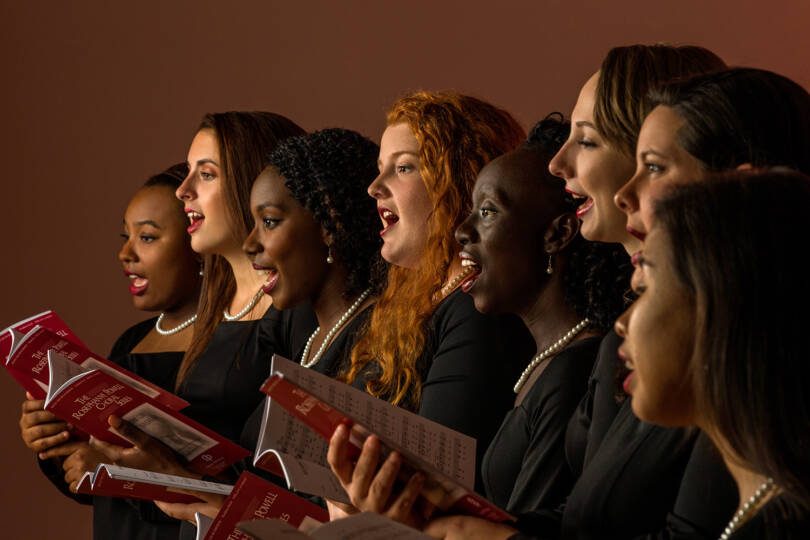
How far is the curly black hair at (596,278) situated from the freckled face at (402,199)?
Result: 1.25 feet

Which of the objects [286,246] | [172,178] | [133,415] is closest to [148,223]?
[172,178]

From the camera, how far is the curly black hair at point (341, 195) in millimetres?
2689

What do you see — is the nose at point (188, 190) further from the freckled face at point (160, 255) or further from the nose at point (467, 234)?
the nose at point (467, 234)

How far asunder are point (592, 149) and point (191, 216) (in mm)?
1572

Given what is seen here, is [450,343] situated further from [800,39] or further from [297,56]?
[297,56]

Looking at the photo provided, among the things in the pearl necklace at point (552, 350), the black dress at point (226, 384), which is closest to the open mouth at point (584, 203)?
the pearl necklace at point (552, 350)

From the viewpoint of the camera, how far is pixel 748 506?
1.17 meters

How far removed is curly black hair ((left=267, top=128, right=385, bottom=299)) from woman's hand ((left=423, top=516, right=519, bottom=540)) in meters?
1.17

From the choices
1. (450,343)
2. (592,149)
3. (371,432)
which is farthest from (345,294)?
(371,432)

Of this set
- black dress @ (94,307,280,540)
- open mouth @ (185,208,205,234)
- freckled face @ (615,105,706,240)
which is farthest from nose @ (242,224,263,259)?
freckled face @ (615,105,706,240)

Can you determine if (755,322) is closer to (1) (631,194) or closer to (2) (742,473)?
(2) (742,473)

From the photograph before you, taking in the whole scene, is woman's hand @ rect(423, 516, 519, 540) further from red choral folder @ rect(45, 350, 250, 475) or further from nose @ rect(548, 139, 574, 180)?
red choral folder @ rect(45, 350, 250, 475)

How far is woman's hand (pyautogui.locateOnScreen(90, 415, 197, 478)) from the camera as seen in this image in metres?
2.39

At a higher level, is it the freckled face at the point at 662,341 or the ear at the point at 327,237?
the freckled face at the point at 662,341
